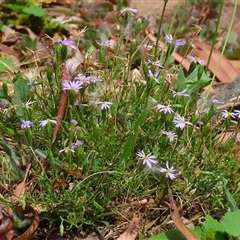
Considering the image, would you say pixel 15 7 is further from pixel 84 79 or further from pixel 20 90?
pixel 84 79

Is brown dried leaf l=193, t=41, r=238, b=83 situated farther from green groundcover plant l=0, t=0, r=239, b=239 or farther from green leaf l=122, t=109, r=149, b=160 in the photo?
green leaf l=122, t=109, r=149, b=160

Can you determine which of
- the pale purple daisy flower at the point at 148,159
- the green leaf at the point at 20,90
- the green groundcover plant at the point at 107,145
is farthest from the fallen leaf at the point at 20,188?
the pale purple daisy flower at the point at 148,159

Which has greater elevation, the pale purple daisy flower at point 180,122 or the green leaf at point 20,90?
the pale purple daisy flower at point 180,122

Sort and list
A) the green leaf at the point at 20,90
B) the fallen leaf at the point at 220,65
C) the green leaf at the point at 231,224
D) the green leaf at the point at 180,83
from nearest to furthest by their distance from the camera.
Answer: the green leaf at the point at 231,224 < the green leaf at the point at 20,90 < the green leaf at the point at 180,83 < the fallen leaf at the point at 220,65

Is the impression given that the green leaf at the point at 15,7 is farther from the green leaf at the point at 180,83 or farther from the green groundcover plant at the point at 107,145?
the green leaf at the point at 180,83

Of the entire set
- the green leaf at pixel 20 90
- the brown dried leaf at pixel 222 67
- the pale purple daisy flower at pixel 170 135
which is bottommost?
the brown dried leaf at pixel 222 67

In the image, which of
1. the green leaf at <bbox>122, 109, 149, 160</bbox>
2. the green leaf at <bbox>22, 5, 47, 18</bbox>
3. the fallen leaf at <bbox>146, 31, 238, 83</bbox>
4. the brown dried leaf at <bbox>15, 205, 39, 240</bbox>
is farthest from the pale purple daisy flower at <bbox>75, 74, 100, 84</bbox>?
the green leaf at <bbox>22, 5, 47, 18</bbox>
